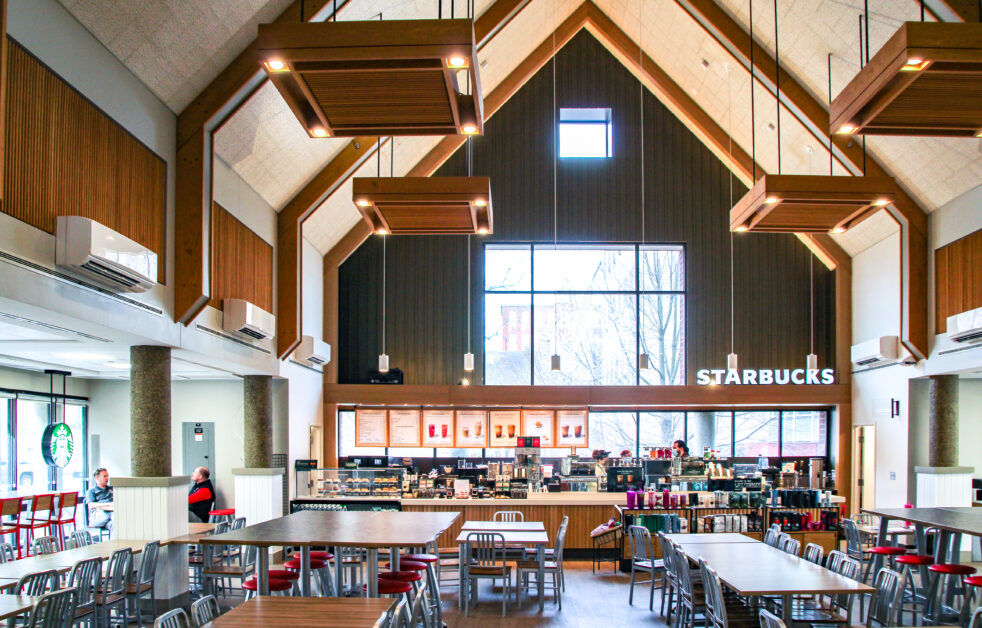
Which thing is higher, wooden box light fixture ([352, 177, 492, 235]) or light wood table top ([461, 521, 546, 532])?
wooden box light fixture ([352, 177, 492, 235])

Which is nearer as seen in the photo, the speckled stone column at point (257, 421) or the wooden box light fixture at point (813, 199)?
the wooden box light fixture at point (813, 199)

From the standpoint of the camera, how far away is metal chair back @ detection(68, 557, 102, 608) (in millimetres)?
7082

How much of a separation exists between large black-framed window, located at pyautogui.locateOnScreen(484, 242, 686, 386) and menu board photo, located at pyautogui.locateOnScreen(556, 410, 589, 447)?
71 centimetres

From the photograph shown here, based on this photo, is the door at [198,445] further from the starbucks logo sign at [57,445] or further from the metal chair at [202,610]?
the metal chair at [202,610]

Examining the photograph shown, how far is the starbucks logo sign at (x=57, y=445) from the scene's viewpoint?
13062mm

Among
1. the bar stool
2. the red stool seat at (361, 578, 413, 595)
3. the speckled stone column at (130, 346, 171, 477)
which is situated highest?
the speckled stone column at (130, 346, 171, 477)

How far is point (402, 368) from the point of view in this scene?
→ 15469mm

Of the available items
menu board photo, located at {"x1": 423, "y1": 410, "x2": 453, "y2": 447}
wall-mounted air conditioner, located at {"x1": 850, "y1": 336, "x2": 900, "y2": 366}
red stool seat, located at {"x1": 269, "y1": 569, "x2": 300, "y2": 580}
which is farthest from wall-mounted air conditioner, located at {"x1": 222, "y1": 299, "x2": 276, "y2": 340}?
wall-mounted air conditioner, located at {"x1": 850, "y1": 336, "x2": 900, "y2": 366}

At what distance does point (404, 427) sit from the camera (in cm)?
1520

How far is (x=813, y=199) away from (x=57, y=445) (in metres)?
11.6

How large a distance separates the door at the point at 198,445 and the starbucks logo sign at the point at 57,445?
2085 millimetres

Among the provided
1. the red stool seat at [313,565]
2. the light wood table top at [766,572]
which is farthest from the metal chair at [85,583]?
the light wood table top at [766,572]

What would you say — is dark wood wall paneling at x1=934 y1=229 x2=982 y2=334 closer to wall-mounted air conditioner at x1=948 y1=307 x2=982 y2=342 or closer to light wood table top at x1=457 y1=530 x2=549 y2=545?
wall-mounted air conditioner at x1=948 y1=307 x2=982 y2=342

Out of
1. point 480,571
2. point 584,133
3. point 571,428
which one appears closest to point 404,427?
point 571,428
